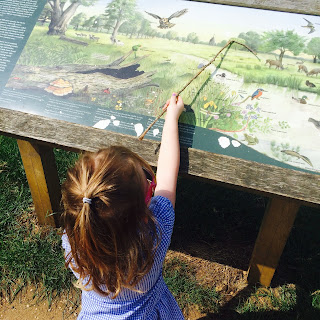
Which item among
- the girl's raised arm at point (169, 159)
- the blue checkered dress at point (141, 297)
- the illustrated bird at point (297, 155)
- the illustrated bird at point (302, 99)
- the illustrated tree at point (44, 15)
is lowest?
the blue checkered dress at point (141, 297)

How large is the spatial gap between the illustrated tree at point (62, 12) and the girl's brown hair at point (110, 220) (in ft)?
3.85

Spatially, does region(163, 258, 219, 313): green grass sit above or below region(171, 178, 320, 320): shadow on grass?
below

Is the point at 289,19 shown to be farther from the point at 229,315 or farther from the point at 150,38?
the point at 229,315

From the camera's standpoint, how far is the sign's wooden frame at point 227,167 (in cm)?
156

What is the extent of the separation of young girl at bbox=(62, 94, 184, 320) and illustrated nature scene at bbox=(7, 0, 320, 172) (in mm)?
557

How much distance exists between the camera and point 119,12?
2070 millimetres

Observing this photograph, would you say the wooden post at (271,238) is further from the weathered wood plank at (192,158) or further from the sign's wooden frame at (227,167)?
the weathered wood plank at (192,158)

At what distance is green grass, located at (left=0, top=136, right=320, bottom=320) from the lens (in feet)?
7.72

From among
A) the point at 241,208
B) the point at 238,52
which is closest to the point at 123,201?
the point at 238,52

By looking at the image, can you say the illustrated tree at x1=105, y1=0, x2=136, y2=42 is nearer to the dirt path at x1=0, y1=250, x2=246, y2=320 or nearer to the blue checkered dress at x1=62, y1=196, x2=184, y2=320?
the blue checkered dress at x1=62, y1=196, x2=184, y2=320

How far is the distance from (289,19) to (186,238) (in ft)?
5.43

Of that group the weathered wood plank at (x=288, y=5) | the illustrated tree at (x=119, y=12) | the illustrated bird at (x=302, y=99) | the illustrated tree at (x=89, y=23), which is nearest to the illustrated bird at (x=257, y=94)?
the illustrated bird at (x=302, y=99)

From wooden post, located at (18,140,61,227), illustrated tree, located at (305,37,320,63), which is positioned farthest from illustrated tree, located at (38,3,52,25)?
illustrated tree, located at (305,37,320,63)

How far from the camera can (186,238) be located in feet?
8.98
